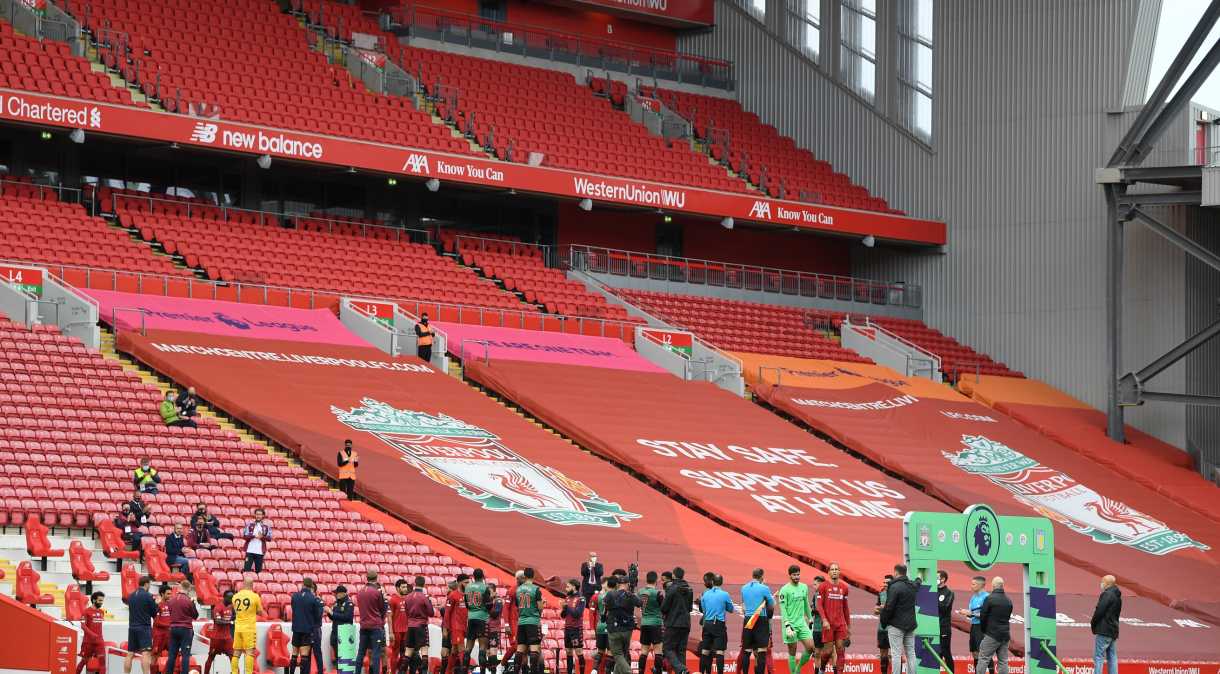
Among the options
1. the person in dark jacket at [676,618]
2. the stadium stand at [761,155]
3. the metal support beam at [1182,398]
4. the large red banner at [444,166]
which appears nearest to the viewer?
the person in dark jacket at [676,618]

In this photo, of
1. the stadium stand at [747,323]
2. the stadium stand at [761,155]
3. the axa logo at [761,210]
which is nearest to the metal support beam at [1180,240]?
the stadium stand at [747,323]

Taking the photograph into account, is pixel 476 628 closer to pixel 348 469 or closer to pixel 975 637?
pixel 975 637

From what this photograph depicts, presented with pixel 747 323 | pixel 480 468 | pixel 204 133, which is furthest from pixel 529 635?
pixel 747 323

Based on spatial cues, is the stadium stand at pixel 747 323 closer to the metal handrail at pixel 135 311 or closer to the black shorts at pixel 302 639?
the metal handrail at pixel 135 311

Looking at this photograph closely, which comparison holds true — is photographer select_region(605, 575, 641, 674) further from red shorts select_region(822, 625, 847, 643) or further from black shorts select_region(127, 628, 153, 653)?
black shorts select_region(127, 628, 153, 653)

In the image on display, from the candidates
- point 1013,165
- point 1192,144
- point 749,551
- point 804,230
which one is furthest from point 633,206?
point 749,551

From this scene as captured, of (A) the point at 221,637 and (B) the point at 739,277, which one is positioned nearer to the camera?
(A) the point at 221,637

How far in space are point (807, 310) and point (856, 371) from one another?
3.92 m

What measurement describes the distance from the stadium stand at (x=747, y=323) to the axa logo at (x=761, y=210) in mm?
2159

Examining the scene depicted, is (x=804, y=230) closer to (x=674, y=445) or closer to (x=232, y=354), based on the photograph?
(x=674, y=445)

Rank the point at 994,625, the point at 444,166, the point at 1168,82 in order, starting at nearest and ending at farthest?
the point at 994,625, the point at 1168,82, the point at 444,166

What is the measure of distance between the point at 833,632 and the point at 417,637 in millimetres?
5059

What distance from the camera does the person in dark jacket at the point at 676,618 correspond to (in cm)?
2011

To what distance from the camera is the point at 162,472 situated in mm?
26109
